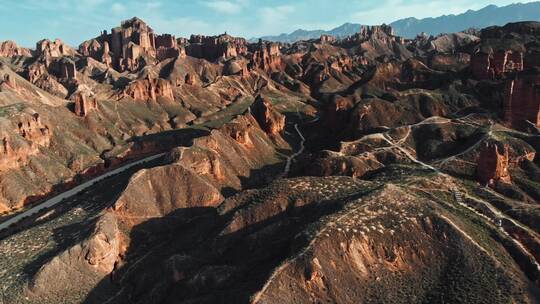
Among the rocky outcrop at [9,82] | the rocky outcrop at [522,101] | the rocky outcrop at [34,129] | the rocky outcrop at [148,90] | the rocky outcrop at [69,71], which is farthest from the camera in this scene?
the rocky outcrop at [69,71]

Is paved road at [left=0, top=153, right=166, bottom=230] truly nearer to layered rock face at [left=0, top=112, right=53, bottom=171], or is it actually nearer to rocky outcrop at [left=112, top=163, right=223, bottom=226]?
layered rock face at [left=0, top=112, right=53, bottom=171]

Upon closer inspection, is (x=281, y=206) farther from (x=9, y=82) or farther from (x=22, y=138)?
(x=9, y=82)

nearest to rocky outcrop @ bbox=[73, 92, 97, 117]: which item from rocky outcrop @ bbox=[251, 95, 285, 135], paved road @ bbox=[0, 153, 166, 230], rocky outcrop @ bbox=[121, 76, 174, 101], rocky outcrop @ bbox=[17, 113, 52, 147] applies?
rocky outcrop @ bbox=[17, 113, 52, 147]

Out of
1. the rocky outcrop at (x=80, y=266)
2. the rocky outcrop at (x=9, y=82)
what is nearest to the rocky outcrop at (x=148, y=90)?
the rocky outcrop at (x=9, y=82)

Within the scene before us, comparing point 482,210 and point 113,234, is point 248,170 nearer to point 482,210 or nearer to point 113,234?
point 113,234

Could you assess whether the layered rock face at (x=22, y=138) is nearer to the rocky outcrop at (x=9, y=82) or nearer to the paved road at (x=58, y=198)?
the paved road at (x=58, y=198)

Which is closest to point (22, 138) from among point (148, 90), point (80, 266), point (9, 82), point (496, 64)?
point (9, 82)

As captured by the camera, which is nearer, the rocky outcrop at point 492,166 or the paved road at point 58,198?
the rocky outcrop at point 492,166
